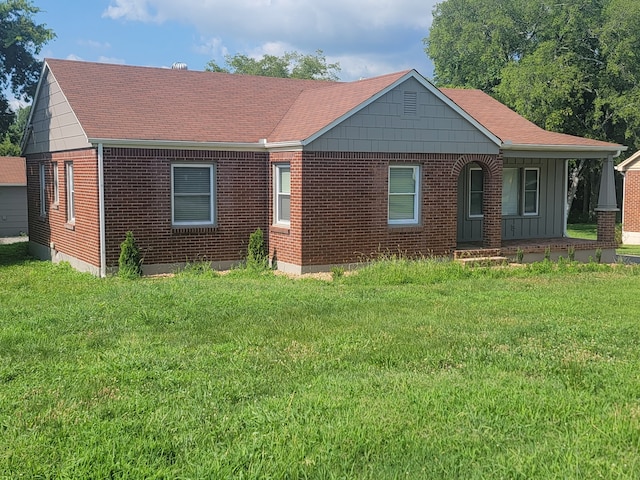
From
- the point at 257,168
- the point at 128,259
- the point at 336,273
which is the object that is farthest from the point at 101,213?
the point at 336,273

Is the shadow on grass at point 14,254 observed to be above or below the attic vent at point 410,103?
below

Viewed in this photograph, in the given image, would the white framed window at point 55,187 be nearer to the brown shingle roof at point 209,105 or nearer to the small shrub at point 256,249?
the brown shingle roof at point 209,105

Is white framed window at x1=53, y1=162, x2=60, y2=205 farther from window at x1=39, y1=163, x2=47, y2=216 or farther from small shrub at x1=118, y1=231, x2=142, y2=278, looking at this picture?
small shrub at x1=118, y1=231, x2=142, y2=278

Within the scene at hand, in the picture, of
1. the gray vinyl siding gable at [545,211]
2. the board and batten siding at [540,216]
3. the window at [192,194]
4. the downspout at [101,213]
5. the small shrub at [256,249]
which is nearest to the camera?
the downspout at [101,213]

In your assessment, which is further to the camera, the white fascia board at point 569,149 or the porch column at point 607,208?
the porch column at point 607,208

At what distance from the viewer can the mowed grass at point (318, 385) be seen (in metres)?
4.93

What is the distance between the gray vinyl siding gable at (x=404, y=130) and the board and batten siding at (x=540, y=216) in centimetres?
320

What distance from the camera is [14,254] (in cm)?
2070

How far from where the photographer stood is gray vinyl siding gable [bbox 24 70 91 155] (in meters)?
15.8

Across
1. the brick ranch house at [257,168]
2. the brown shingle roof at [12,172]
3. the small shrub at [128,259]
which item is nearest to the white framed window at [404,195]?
the brick ranch house at [257,168]

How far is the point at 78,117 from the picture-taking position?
14.9 metres

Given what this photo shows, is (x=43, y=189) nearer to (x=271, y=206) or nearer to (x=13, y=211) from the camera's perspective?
(x=271, y=206)

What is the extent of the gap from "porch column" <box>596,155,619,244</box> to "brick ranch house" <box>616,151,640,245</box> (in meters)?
9.36

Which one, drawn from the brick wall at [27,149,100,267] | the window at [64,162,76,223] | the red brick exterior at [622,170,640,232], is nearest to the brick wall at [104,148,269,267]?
the brick wall at [27,149,100,267]
